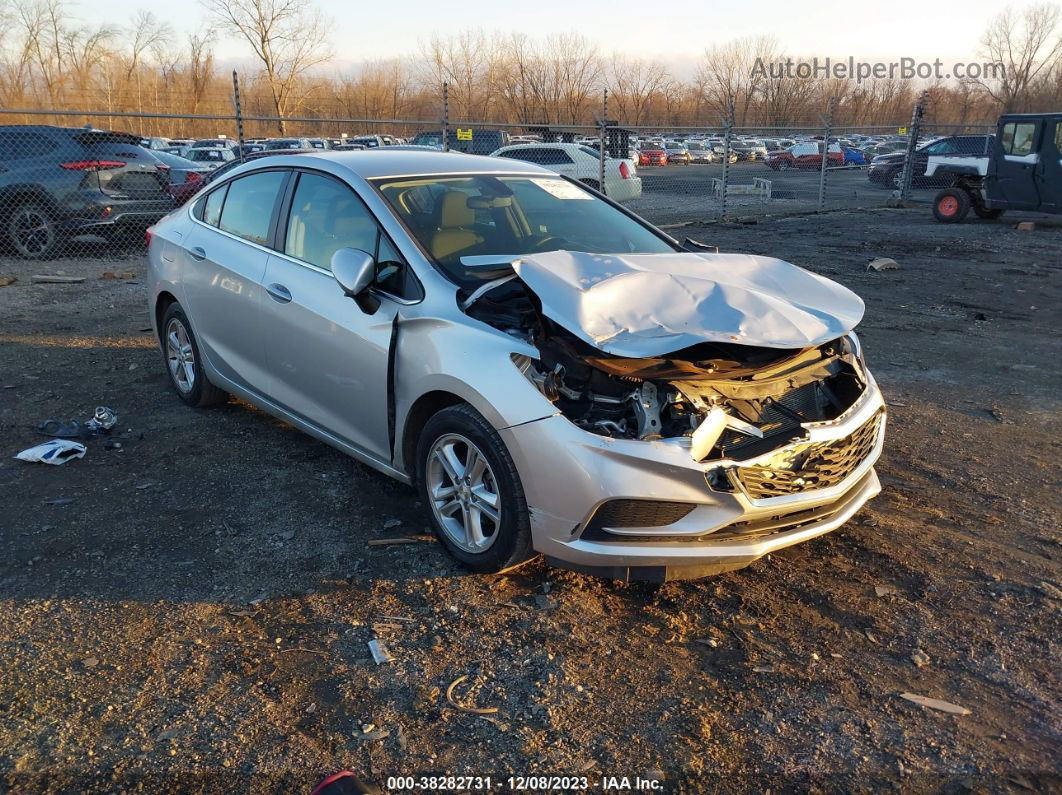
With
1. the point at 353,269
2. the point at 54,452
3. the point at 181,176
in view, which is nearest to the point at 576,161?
the point at 181,176

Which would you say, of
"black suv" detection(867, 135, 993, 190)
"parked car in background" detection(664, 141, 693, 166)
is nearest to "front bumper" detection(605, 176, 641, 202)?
"black suv" detection(867, 135, 993, 190)

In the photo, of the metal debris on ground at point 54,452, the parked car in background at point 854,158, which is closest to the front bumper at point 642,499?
the metal debris on ground at point 54,452

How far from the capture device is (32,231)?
36.3 ft

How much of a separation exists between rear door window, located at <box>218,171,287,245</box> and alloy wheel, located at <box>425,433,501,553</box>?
1.86 m

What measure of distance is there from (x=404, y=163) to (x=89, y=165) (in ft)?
27.6

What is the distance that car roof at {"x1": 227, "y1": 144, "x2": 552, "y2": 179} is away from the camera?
4309mm

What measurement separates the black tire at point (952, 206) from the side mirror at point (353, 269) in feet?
56.2

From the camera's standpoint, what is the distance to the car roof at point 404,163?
4.31 m

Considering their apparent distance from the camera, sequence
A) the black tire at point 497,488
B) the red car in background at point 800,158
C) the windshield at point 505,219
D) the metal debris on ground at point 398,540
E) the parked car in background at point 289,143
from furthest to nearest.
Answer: the red car in background at point 800,158 < the parked car in background at point 289,143 < the windshield at point 505,219 < the metal debris on ground at point 398,540 < the black tire at point 497,488

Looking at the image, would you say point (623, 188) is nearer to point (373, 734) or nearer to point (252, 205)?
point (252, 205)

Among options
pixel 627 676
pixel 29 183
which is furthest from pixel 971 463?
pixel 29 183

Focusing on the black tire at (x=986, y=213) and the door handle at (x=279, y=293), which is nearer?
the door handle at (x=279, y=293)

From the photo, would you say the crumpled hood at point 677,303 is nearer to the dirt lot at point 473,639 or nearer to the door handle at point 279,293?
the dirt lot at point 473,639

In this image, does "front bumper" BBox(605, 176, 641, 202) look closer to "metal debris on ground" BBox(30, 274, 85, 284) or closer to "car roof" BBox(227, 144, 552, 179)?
"metal debris on ground" BBox(30, 274, 85, 284)
